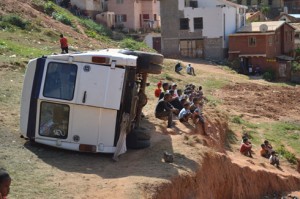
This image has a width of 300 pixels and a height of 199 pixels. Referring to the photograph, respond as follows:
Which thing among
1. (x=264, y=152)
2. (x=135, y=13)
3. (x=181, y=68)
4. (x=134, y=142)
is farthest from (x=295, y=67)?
(x=134, y=142)

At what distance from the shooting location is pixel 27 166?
34.6 ft

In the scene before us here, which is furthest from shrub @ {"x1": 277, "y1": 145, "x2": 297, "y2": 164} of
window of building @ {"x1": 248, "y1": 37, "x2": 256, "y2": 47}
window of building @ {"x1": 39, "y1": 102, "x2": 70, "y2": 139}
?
window of building @ {"x1": 248, "y1": 37, "x2": 256, "y2": 47}

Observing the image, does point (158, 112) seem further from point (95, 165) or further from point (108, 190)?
point (108, 190)

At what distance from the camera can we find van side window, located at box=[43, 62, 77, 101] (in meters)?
11.5

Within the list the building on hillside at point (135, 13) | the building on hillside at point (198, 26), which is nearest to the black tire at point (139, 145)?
the building on hillside at point (198, 26)

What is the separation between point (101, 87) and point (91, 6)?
41200 mm

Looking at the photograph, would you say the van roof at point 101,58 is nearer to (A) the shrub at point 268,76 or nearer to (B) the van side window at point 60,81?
(B) the van side window at point 60,81

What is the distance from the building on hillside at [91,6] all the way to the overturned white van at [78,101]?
39559 millimetres

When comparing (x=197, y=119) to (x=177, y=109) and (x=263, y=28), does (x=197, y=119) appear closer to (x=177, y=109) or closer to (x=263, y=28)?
(x=177, y=109)

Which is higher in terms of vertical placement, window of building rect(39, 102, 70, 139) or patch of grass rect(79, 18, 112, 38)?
patch of grass rect(79, 18, 112, 38)

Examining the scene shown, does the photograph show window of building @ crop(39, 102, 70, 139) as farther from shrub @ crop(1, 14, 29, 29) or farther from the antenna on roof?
the antenna on roof

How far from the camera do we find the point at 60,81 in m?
11.5

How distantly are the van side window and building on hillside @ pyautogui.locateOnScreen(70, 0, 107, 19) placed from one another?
39.6 m

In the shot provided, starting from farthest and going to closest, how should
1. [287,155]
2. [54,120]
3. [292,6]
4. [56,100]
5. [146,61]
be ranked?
1. [292,6]
2. [287,155]
3. [146,61]
4. [54,120]
5. [56,100]
